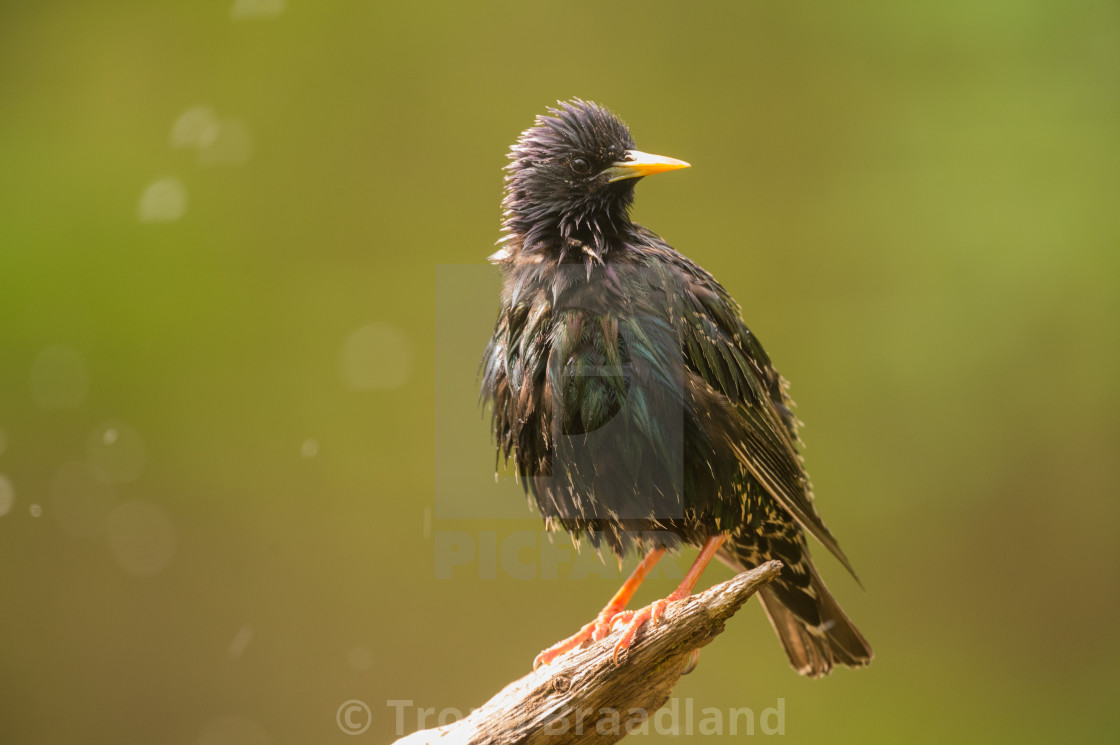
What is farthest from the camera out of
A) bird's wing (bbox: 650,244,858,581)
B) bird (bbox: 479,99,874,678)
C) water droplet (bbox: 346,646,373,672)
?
water droplet (bbox: 346,646,373,672)

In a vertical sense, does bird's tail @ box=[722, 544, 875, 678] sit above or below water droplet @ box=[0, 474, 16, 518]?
below

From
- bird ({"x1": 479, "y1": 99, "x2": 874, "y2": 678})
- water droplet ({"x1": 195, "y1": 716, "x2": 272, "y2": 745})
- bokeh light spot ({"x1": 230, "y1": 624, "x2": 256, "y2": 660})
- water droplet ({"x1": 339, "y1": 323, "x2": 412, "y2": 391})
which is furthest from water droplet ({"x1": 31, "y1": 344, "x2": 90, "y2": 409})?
bird ({"x1": 479, "y1": 99, "x2": 874, "y2": 678})

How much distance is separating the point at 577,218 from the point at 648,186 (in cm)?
127

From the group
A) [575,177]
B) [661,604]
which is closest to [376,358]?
[575,177]

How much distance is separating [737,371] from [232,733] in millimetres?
2843

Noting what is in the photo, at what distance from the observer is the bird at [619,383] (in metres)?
2.28

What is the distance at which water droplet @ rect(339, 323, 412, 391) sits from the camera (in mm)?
3605

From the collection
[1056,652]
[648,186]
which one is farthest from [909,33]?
[1056,652]

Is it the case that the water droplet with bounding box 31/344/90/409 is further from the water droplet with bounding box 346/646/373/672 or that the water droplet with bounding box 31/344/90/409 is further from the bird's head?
the bird's head

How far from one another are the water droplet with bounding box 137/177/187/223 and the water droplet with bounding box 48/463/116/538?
1199 millimetres

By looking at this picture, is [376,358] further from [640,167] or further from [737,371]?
[737,371]

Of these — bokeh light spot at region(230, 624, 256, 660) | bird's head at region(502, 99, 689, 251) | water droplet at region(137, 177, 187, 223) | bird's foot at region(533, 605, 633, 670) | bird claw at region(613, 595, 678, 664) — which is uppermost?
water droplet at region(137, 177, 187, 223)

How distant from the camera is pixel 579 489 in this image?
2.40 m

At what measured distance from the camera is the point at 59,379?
350 cm
